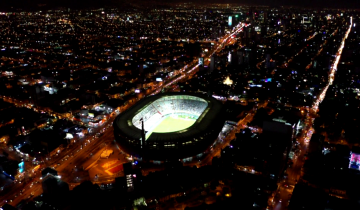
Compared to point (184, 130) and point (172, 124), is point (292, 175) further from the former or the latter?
point (172, 124)

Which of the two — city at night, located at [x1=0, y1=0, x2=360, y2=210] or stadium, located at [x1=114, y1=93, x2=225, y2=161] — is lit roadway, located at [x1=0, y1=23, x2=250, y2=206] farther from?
stadium, located at [x1=114, y1=93, x2=225, y2=161]

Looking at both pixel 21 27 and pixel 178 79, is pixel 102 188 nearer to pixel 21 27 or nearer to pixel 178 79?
pixel 178 79

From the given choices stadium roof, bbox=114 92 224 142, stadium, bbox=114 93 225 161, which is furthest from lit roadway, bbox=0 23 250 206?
stadium roof, bbox=114 92 224 142

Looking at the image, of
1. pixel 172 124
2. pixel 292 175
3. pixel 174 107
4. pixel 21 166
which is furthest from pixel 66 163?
pixel 292 175

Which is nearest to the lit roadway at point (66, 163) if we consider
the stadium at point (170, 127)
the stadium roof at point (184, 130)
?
the stadium at point (170, 127)

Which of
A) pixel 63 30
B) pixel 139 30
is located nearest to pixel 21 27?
pixel 63 30

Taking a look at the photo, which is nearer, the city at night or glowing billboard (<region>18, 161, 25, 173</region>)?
the city at night

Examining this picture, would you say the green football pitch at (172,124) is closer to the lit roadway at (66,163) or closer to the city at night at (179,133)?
the city at night at (179,133)
